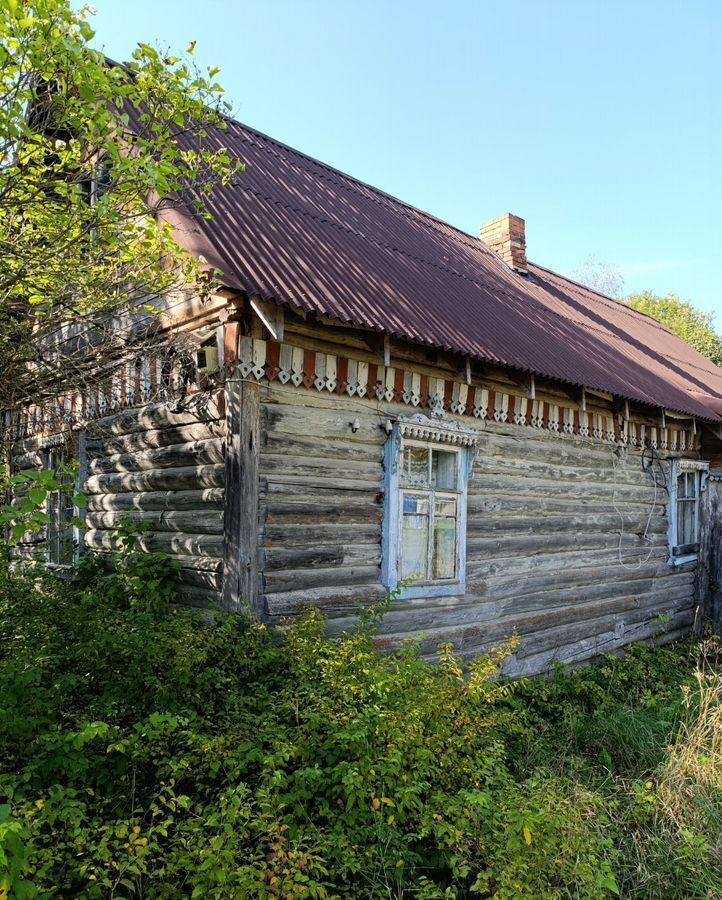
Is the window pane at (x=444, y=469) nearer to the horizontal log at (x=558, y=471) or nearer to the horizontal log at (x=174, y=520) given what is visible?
Answer: the horizontal log at (x=558, y=471)

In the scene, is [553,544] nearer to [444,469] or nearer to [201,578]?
[444,469]

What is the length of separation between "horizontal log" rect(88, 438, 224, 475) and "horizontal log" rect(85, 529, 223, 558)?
2.09 feet

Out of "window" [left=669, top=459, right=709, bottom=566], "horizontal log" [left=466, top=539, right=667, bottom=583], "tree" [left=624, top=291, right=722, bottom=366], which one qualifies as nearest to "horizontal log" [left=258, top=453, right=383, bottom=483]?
"horizontal log" [left=466, top=539, right=667, bottom=583]

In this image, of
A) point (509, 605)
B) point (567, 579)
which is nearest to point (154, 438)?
point (509, 605)

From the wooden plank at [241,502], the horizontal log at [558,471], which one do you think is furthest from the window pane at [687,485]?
the wooden plank at [241,502]

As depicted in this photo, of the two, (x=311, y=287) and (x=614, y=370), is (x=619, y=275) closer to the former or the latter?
(x=614, y=370)

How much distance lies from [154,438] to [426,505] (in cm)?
276

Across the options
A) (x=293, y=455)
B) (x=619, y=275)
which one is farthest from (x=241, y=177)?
(x=619, y=275)

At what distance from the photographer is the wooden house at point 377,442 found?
5348mm

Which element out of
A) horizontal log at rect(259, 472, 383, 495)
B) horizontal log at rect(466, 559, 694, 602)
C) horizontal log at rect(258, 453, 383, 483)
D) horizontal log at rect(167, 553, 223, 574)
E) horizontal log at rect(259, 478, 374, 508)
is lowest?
horizontal log at rect(466, 559, 694, 602)

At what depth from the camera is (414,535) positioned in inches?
255

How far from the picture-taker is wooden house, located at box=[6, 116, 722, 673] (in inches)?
211

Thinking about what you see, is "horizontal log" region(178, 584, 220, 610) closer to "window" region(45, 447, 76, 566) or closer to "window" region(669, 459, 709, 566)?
"window" region(45, 447, 76, 566)

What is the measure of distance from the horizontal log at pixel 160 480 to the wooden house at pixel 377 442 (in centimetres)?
3
